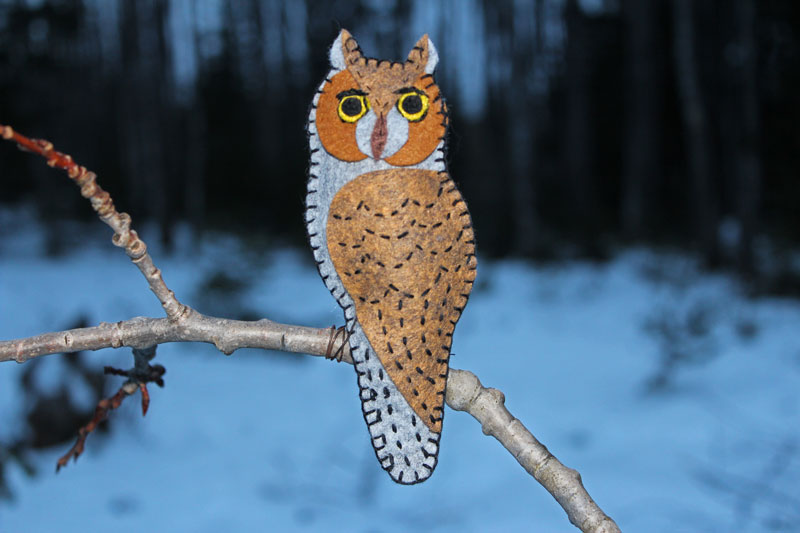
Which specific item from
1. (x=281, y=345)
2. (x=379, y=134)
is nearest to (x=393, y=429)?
(x=281, y=345)

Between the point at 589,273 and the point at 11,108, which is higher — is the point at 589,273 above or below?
below

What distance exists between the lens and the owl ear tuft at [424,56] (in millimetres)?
619

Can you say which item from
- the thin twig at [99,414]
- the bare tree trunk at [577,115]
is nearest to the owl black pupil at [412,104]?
the thin twig at [99,414]

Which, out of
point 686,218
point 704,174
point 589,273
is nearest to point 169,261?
point 589,273

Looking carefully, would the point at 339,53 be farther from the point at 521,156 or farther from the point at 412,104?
the point at 521,156

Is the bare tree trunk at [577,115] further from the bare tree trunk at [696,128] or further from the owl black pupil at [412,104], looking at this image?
the owl black pupil at [412,104]

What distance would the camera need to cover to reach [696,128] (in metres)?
6.69

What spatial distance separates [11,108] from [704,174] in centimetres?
869

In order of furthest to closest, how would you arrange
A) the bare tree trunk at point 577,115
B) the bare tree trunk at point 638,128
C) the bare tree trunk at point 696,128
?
the bare tree trunk at point 577,115 → the bare tree trunk at point 638,128 → the bare tree trunk at point 696,128

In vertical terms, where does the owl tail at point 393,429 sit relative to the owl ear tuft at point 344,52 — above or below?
below

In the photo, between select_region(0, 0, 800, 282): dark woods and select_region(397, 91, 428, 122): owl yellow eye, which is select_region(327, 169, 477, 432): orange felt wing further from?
select_region(0, 0, 800, 282): dark woods

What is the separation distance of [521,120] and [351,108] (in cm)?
733

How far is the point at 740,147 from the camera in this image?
5.89 m

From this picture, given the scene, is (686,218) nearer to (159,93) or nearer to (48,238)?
(159,93)
